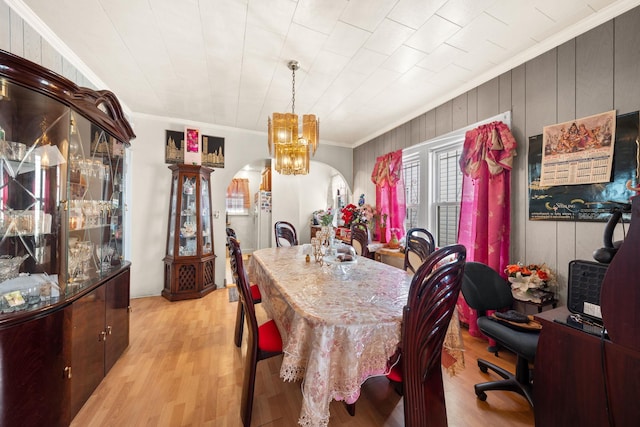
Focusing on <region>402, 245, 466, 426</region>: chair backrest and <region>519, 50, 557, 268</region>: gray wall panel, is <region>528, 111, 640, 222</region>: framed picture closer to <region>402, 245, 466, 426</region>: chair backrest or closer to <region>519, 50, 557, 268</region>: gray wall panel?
<region>519, 50, 557, 268</region>: gray wall panel

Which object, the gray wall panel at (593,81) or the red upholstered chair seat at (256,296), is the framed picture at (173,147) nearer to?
the red upholstered chair seat at (256,296)

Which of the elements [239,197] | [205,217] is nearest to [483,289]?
[205,217]

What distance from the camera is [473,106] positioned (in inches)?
99.6

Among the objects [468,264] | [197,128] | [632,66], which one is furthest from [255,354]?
[197,128]

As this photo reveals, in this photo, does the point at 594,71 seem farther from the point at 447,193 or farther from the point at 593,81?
the point at 447,193

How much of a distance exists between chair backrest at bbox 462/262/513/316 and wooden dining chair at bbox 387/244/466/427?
0.81 metres

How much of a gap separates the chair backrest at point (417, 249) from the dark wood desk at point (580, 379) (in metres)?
0.86

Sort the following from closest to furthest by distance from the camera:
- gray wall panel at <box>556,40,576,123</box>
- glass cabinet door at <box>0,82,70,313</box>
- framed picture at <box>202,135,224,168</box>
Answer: glass cabinet door at <box>0,82,70,313</box>
gray wall panel at <box>556,40,576,123</box>
framed picture at <box>202,135,224,168</box>

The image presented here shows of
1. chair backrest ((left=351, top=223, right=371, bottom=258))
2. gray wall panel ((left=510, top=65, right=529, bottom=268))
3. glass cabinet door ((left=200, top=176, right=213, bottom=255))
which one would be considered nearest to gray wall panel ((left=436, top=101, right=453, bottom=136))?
gray wall panel ((left=510, top=65, right=529, bottom=268))

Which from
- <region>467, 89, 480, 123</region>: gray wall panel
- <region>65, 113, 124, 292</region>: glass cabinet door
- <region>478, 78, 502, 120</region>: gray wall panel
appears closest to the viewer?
<region>65, 113, 124, 292</region>: glass cabinet door

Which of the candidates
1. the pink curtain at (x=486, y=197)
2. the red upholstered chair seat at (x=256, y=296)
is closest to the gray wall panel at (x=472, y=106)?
the pink curtain at (x=486, y=197)

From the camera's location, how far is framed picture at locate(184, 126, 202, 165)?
3.59 m

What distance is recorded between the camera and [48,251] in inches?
56.4

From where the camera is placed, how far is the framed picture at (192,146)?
3.59 metres
